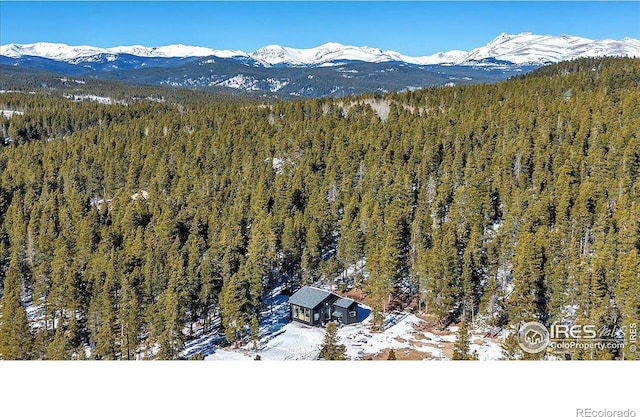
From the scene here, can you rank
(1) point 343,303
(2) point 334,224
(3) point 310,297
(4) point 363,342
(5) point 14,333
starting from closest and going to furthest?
1. (5) point 14,333
2. (4) point 363,342
3. (1) point 343,303
4. (3) point 310,297
5. (2) point 334,224

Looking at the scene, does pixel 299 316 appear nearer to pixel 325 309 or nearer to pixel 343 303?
pixel 325 309

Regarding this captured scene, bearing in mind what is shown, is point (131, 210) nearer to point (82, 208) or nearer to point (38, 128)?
point (82, 208)

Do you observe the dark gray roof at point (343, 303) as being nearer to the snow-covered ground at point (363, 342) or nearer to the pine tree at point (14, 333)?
the snow-covered ground at point (363, 342)

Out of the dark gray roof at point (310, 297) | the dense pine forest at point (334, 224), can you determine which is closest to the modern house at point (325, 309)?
the dark gray roof at point (310, 297)

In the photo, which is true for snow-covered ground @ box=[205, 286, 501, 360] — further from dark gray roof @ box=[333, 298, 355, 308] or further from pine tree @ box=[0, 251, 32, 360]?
pine tree @ box=[0, 251, 32, 360]

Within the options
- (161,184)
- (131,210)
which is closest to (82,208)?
(131,210)

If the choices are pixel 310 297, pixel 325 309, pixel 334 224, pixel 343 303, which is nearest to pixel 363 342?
pixel 343 303

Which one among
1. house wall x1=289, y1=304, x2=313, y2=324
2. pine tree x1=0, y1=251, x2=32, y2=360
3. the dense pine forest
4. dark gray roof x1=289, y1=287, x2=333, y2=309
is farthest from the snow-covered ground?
pine tree x1=0, y1=251, x2=32, y2=360

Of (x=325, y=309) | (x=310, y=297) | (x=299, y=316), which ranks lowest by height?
(x=299, y=316)
